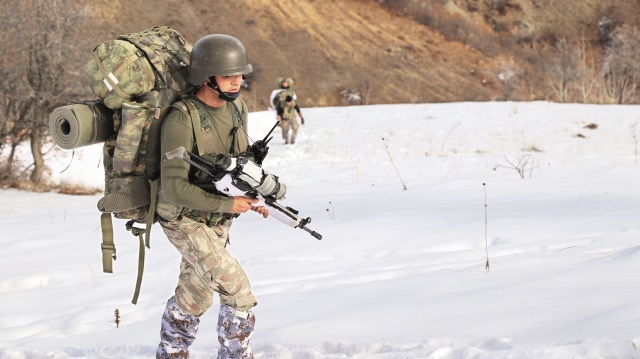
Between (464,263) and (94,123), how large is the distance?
9.55 feet

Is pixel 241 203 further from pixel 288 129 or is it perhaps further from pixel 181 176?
pixel 288 129

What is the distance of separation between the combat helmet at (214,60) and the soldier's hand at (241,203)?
594mm

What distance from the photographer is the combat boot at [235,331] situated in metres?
3.70

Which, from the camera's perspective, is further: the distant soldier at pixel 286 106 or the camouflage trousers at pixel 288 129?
the camouflage trousers at pixel 288 129

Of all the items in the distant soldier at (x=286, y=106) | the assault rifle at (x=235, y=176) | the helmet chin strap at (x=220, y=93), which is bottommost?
the distant soldier at (x=286, y=106)

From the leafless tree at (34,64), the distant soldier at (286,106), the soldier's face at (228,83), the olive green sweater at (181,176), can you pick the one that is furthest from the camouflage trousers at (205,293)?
the leafless tree at (34,64)

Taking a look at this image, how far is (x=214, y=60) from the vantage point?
3.58 metres

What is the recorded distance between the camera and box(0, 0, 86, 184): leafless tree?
1536 centimetres

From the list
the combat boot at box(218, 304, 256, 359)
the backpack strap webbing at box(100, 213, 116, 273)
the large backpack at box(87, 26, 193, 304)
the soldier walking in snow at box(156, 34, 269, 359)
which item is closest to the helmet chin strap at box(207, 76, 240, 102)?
the soldier walking in snow at box(156, 34, 269, 359)

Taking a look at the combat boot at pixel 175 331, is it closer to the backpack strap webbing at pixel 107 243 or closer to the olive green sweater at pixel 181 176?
the backpack strap webbing at pixel 107 243

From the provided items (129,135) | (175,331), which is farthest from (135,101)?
(175,331)

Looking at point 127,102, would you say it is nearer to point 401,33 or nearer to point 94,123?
point 94,123

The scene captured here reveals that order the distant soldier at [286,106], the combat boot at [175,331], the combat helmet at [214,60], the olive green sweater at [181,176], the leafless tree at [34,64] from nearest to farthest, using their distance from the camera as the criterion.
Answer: the olive green sweater at [181,176] → the combat helmet at [214,60] → the combat boot at [175,331] → the leafless tree at [34,64] → the distant soldier at [286,106]

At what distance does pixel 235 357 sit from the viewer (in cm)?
374
